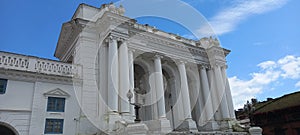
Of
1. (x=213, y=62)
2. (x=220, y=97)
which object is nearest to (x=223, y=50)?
(x=213, y=62)

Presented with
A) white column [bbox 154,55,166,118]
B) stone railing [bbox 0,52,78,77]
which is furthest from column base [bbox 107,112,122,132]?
white column [bbox 154,55,166,118]

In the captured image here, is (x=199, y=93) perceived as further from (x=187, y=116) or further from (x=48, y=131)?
(x=48, y=131)

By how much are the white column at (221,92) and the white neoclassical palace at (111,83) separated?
0.33ft

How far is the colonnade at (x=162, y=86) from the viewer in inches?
637

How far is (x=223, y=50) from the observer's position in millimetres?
26750

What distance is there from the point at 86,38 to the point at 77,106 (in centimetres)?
555

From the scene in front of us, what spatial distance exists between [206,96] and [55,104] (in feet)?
50.4

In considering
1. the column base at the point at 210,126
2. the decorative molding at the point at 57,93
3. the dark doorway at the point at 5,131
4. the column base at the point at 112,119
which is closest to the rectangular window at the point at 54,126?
the decorative molding at the point at 57,93

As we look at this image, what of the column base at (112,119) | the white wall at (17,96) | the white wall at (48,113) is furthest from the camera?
the column base at (112,119)

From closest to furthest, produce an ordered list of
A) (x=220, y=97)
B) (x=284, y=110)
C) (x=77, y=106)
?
(x=77, y=106) → (x=220, y=97) → (x=284, y=110)

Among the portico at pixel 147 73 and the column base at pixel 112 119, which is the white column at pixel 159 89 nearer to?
the portico at pixel 147 73

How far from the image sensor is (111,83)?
1614 cm

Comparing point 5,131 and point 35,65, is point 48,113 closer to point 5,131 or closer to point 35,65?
point 35,65

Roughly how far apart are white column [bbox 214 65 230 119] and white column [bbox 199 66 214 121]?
3.97 ft
